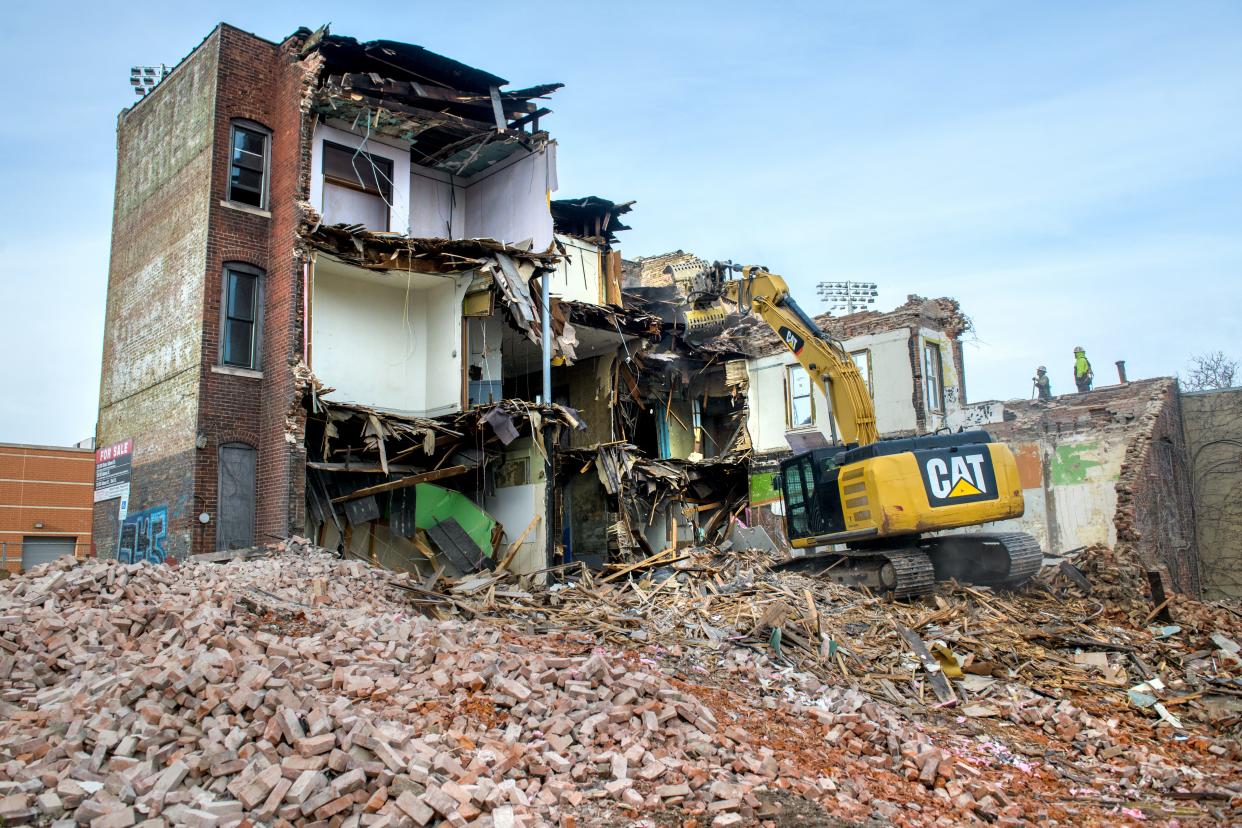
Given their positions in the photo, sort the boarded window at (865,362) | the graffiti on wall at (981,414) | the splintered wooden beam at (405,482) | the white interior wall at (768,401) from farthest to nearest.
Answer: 1. the white interior wall at (768,401)
2. the boarded window at (865,362)
3. the graffiti on wall at (981,414)
4. the splintered wooden beam at (405,482)

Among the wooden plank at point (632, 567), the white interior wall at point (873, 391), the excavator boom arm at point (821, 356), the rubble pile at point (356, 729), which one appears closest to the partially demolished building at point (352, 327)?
the excavator boom arm at point (821, 356)

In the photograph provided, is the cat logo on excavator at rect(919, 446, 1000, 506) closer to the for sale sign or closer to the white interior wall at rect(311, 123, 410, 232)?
the white interior wall at rect(311, 123, 410, 232)

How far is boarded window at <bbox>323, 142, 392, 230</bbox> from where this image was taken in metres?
18.1

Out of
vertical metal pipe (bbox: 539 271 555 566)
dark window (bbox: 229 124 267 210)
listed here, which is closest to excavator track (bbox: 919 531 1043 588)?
vertical metal pipe (bbox: 539 271 555 566)

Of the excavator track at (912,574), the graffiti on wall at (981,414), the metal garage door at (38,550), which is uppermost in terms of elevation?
the graffiti on wall at (981,414)

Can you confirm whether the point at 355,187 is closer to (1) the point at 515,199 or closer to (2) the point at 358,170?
(2) the point at 358,170

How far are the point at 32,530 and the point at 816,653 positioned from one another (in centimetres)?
3129

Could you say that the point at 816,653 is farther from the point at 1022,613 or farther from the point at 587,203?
the point at 587,203

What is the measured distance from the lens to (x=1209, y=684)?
10.8m

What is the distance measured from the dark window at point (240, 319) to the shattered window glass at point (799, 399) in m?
15.2

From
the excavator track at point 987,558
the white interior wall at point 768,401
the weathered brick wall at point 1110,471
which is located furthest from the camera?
the white interior wall at point 768,401

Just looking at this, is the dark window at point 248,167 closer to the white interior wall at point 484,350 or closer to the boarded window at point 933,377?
the white interior wall at point 484,350

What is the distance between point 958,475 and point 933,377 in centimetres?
1254

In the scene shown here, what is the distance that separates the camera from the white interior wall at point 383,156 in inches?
693
